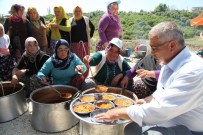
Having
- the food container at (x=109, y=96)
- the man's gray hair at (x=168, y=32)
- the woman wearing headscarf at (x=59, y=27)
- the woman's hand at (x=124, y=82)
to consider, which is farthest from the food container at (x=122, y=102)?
the woman wearing headscarf at (x=59, y=27)

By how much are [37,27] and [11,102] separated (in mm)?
1849

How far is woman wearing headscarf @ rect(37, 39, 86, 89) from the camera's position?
134 inches

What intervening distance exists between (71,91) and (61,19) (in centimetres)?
199

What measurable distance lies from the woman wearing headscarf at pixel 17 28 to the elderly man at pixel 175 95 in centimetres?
311

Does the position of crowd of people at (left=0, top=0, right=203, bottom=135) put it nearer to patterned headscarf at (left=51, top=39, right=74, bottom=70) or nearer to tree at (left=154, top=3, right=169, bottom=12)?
patterned headscarf at (left=51, top=39, right=74, bottom=70)

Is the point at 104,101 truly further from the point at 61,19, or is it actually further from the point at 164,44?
the point at 61,19

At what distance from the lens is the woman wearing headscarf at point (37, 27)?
4498mm

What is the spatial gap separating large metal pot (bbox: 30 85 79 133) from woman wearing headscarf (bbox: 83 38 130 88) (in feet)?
1.70

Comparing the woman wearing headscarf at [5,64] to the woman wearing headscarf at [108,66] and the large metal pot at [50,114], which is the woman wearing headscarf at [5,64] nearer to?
the large metal pot at [50,114]

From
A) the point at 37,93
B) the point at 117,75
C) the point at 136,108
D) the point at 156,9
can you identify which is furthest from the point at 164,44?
the point at 156,9

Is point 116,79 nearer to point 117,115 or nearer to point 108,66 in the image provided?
point 108,66

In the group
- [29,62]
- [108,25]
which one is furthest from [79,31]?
[29,62]

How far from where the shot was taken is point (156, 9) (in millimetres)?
29469

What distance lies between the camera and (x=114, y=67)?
3430 mm
